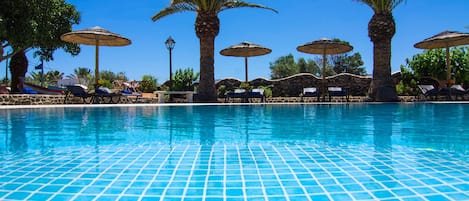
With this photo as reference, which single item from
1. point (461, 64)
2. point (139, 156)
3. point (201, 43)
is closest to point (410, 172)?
point (139, 156)

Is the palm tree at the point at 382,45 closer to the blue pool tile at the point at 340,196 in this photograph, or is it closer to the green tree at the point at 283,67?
the blue pool tile at the point at 340,196

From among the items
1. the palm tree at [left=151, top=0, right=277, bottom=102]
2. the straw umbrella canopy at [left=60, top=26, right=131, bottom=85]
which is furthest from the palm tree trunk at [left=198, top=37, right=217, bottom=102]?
the straw umbrella canopy at [left=60, top=26, right=131, bottom=85]

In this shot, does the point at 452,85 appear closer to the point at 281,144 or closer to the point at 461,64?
the point at 461,64

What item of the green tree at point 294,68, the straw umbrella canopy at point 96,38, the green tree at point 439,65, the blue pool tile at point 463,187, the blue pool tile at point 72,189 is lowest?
the blue pool tile at point 72,189

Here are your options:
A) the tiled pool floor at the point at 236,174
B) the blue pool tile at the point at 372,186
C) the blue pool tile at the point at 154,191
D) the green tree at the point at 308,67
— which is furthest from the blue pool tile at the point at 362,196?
the green tree at the point at 308,67

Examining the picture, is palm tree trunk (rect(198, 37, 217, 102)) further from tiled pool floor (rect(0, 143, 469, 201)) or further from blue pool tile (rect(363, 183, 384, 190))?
blue pool tile (rect(363, 183, 384, 190))

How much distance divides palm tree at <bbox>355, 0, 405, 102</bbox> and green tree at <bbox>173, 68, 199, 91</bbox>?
1133cm

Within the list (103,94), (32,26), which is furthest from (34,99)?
(32,26)

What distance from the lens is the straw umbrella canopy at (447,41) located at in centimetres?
1586

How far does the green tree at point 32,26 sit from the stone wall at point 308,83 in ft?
32.7

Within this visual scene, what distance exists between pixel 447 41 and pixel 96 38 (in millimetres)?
16856

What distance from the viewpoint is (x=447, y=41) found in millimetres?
16578

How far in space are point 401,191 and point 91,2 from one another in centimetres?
2229

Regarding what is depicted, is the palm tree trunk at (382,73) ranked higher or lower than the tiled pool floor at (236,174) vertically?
higher
